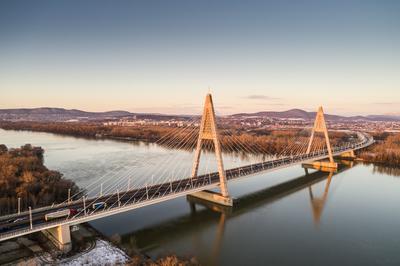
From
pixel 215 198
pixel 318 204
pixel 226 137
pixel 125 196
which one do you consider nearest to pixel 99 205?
pixel 125 196

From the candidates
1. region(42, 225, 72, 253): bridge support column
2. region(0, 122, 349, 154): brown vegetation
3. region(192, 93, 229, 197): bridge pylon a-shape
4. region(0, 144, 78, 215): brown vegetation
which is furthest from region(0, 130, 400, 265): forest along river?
region(0, 122, 349, 154): brown vegetation

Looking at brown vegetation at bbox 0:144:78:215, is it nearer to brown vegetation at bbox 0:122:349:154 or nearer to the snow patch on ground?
the snow patch on ground

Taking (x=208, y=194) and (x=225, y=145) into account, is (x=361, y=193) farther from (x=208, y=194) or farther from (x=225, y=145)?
(x=225, y=145)

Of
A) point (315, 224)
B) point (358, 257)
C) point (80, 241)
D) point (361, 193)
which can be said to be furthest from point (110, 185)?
point (361, 193)

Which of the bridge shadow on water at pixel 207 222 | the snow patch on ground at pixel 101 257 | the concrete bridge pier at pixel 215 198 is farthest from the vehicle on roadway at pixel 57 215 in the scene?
the concrete bridge pier at pixel 215 198

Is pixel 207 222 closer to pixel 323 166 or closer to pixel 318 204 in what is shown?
pixel 318 204
